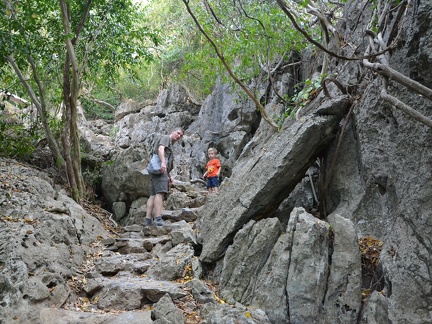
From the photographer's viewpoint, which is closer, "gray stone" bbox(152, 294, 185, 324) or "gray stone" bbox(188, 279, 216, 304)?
"gray stone" bbox(152, 294, 185, 324)

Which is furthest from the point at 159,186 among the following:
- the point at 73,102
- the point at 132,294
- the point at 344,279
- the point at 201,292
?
the point at 344,279

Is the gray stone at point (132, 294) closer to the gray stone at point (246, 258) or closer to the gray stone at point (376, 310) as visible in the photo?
the gray stone at point (246, 258)

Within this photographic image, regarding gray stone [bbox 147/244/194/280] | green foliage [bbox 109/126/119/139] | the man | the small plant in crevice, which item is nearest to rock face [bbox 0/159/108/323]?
the man

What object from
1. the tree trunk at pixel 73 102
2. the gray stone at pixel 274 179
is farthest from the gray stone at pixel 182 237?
the tree trunk at pixel 73 102

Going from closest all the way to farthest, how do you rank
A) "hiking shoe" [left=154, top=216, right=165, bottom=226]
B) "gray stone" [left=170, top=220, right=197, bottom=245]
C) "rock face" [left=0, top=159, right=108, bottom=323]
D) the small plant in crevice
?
1. "rock face" [left=0, top=159, right=108, bottom=323]
2. the small plant in crevice
3. "gray stone" [left=170, top=220, right=197, bottom=245]
4. "hiking shoe" [left=154, top=216, right=165, bottom=226]

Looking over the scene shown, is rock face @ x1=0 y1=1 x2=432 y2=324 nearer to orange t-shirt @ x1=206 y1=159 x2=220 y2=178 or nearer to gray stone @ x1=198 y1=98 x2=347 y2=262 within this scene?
gray stone @ x1=198 y1=98 x2=347 y2=262

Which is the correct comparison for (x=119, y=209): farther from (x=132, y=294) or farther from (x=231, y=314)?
(x=231, y=314)

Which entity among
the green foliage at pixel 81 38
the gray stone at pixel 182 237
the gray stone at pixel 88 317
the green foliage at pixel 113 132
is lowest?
the gray stone at pixel 88 317

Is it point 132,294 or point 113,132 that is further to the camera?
point 113,132

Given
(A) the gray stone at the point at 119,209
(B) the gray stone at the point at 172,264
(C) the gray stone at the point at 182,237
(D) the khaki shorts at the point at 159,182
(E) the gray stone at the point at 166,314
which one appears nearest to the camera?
(E) the gray stone at the point at 166,314

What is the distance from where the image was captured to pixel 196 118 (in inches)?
741

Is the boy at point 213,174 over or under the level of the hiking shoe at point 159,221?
over

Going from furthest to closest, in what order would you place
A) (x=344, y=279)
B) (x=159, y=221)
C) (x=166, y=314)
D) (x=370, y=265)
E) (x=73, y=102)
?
1. (x=73, y=102)
2. (x=159, y=221)
3. (x=370, y=265)
4. (x=344, y=279)
5. (x=166, y=314)

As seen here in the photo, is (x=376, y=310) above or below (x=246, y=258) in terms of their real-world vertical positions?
below
